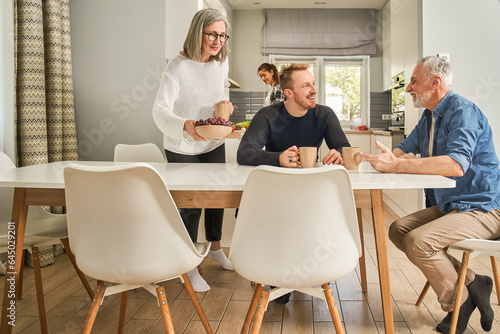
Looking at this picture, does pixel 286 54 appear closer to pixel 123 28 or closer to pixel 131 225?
pixel 123 28

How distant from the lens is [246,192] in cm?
127

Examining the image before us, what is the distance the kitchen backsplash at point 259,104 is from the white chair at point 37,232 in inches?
171

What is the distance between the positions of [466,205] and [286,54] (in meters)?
4.91

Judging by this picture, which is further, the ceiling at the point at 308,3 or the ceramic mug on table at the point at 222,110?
the ceiling at the point at 308,3

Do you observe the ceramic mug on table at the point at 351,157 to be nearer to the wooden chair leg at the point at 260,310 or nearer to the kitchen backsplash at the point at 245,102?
the wooden chair leg at the point at 260,310

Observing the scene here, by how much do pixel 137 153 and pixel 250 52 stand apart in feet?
13.7

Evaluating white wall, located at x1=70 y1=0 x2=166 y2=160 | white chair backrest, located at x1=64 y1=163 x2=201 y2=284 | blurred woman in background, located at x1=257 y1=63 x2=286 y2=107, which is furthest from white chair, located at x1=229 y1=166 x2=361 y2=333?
blurred woman in background, located at x1=257 y1=63 x2=286 y2=107

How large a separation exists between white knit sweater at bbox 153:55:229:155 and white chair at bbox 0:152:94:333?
69cm

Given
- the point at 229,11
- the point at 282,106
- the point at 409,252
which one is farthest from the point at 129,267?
the point at 229,11

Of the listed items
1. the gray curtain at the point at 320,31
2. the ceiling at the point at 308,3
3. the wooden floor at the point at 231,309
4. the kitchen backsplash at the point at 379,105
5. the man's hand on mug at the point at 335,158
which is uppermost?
the ceiling at the point at 308,3

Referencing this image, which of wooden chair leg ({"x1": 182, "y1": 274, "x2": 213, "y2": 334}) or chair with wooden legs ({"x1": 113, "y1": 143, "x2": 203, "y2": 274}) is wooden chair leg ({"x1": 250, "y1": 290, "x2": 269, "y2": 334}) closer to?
wooden chair leg ({"x1": 182, "y1": 274, "x2": 213, "y2": 334})

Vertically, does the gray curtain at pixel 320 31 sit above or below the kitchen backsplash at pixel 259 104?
above

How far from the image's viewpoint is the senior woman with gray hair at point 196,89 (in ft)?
7.20

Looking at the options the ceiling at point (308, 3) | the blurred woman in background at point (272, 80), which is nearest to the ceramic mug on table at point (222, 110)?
the blurred woman in background at point (272, 80)
